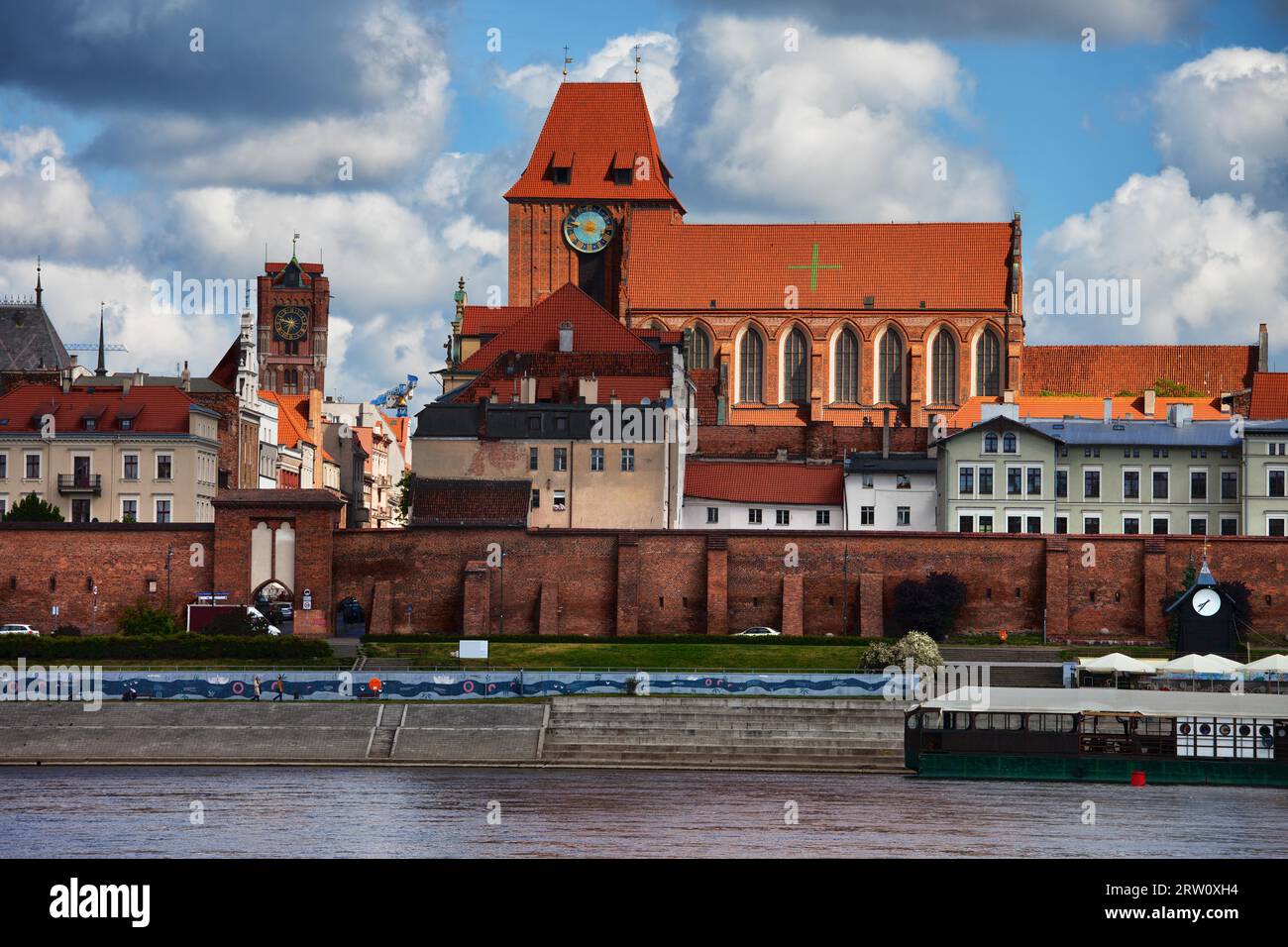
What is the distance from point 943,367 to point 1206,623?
54.0m

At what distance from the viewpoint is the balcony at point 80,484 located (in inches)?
3319

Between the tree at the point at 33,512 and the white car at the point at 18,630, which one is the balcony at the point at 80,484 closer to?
the tree at the point at 33,512

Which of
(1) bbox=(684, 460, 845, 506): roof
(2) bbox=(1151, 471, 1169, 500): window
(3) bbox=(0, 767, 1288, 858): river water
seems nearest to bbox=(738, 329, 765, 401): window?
(1) bbox=(684, 460, 845, 506): roof

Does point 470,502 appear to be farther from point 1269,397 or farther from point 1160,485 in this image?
point 1269,397

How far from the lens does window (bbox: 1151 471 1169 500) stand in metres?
85.3

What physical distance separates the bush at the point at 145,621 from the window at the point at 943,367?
186 feet

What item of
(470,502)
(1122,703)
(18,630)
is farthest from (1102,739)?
(18,630)

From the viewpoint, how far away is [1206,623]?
215ft

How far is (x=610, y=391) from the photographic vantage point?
86625 millimetres

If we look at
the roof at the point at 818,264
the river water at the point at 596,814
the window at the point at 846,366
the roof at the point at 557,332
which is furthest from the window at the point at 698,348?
the river water at the point at 596,814

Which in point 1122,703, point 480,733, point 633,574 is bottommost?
point 480,733

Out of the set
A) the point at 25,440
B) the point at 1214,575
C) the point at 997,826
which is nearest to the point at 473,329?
the point at 25,440
